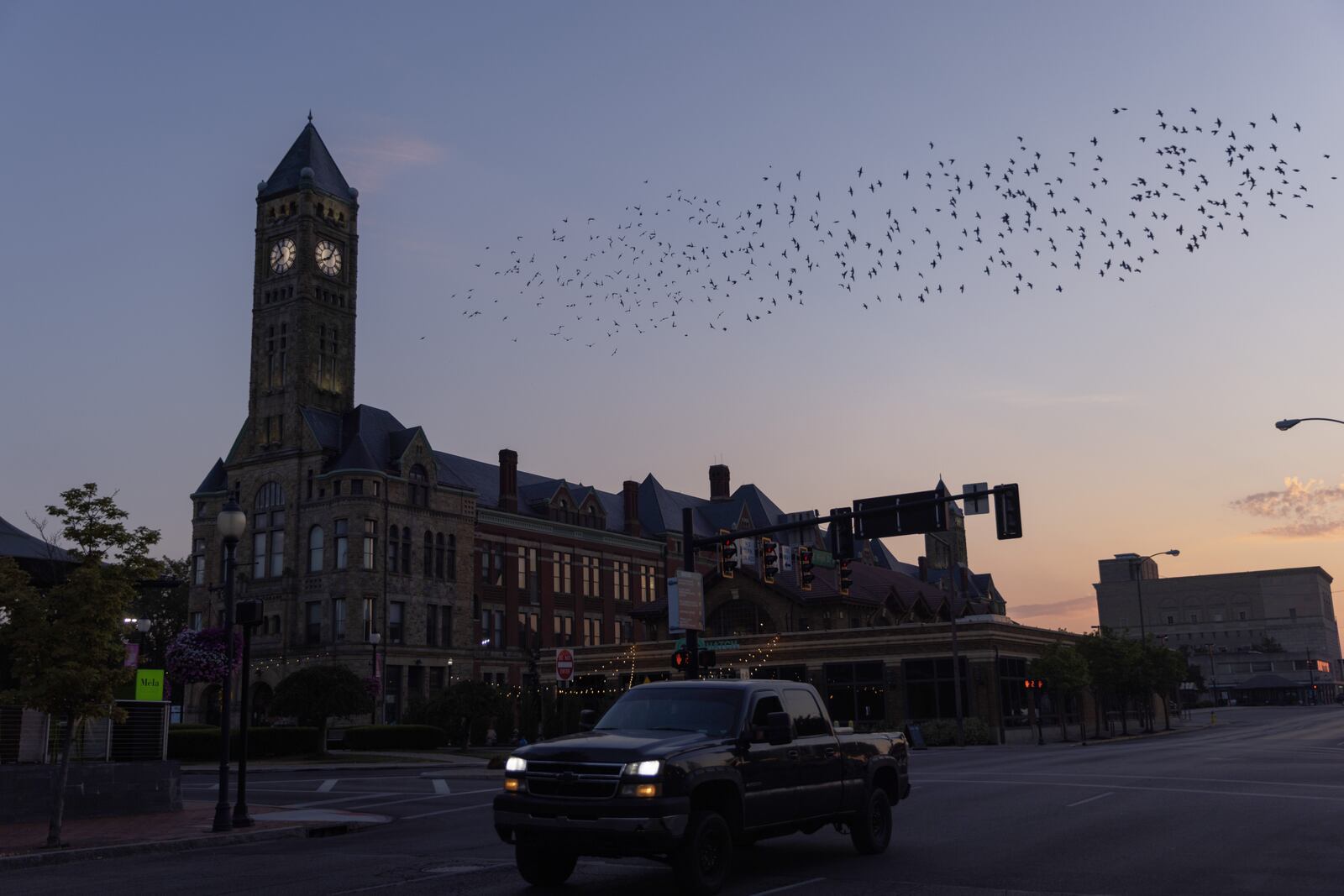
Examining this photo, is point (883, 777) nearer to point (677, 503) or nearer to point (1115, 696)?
point (1115, 696)

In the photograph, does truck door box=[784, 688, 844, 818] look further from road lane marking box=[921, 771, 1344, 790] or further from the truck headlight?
road lane marking box=[921, 771, 1344, 790]

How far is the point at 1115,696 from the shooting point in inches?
2894

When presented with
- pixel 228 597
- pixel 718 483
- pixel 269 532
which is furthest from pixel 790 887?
pixel 718 483

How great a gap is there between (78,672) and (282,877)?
221 inches

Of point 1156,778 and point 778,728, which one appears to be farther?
point 1156,778

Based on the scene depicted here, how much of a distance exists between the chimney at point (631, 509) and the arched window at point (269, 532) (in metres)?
27.6

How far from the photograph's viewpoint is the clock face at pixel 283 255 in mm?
74312

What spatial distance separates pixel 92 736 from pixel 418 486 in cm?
5040

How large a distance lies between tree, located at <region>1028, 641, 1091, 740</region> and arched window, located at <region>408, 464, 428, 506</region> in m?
36.6

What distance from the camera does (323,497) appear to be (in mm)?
69812

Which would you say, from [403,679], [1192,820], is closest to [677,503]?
[403,679]

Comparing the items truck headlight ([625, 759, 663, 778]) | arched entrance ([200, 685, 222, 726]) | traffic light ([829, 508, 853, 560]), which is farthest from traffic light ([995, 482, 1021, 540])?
arched entrance ([200, 685, 222, 726])

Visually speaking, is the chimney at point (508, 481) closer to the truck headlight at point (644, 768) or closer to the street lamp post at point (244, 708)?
the street lamp post at point (244, 708)

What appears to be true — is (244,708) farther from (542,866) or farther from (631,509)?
(631,509)
